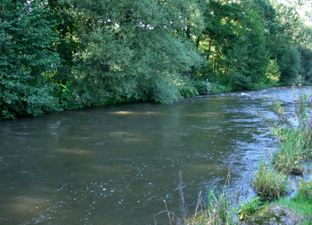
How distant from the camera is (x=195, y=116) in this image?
1469cm

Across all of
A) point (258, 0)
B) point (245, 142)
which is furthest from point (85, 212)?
point (258, 0)

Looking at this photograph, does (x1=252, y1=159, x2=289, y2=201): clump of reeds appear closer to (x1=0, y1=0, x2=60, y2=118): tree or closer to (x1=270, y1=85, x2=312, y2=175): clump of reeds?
(x1=270, y1=85, x2=312, y2=175): clump of reeds

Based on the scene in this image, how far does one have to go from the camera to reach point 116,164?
7.36 meters

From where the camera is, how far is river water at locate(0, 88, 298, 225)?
5.05 metres

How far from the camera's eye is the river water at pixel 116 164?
505cm

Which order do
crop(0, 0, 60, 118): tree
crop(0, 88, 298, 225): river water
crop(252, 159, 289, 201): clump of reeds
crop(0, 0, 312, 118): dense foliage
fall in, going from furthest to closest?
crop(0, 0, 312, 118): dense foliage < crop(0, 0, 60, 118): tree < crop(252, 159, 289, 201): clump of reeds < crop(0, 88, 298, 225): river water

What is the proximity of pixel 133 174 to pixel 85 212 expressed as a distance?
1926 millimetres

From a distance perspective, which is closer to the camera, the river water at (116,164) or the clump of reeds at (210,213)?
the clump of reeds at (210,213)

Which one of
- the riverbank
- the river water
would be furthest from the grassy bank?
the river water

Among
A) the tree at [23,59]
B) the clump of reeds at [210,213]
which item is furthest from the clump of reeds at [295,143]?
the tree at [23,59]

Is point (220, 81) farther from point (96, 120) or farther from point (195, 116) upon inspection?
point (96, 120)

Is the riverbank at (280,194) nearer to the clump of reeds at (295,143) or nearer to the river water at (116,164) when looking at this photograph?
the clump of reeds at (295,143)

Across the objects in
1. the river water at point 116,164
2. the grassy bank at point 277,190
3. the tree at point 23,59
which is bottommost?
the river water at point 116,164

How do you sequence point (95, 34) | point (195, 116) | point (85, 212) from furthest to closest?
point (95, 34)
point (195, 116)
point (85, 212)
